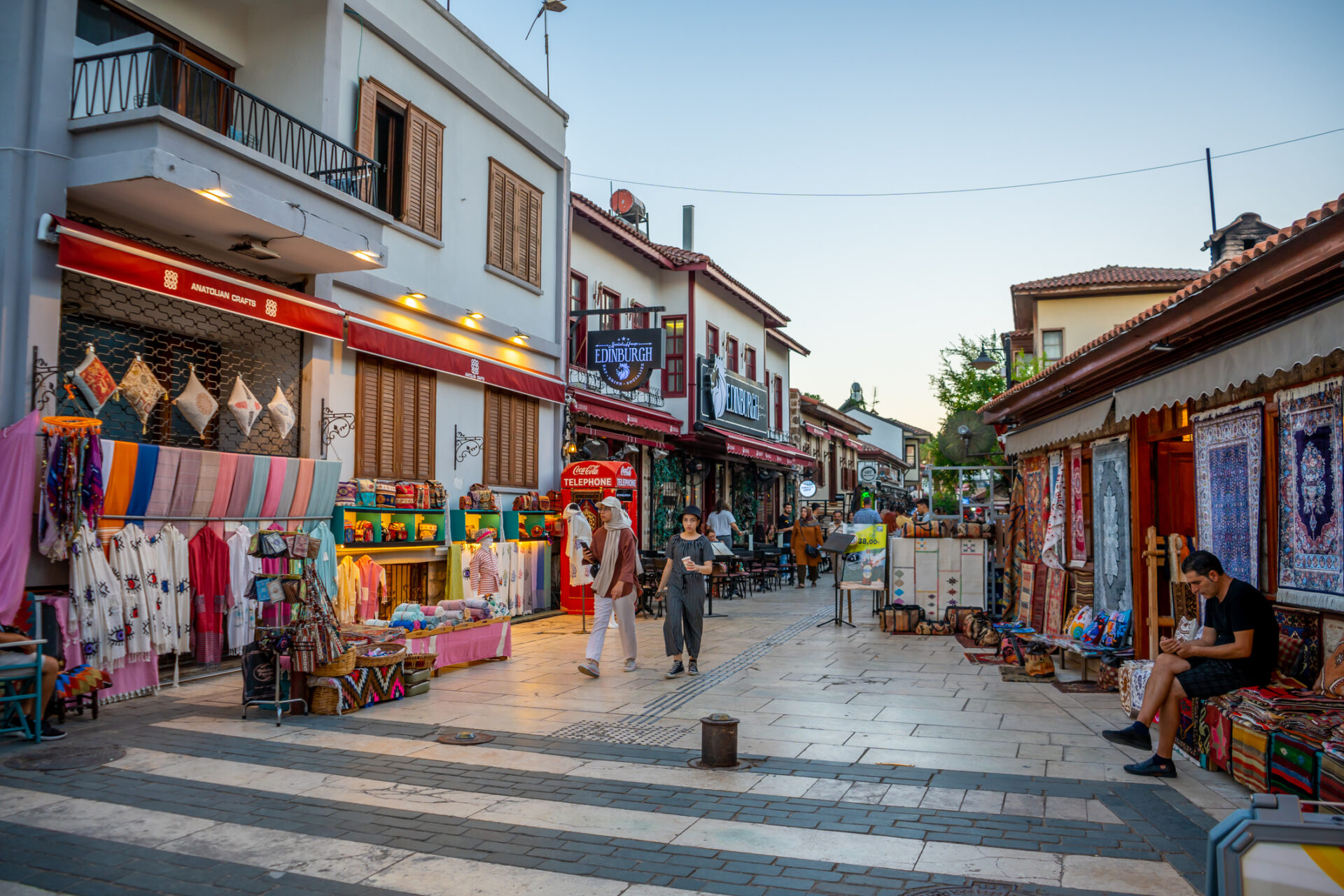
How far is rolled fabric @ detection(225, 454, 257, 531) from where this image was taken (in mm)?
9750

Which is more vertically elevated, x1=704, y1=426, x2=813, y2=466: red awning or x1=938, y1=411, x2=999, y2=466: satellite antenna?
x1=704, y1=426, x2=813, y2=466: red awning

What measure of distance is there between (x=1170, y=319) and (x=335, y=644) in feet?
23.5

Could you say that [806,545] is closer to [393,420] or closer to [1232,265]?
[393,420]

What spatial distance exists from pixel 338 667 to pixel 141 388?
3496 millimetres

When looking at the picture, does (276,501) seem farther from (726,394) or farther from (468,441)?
(726,394)

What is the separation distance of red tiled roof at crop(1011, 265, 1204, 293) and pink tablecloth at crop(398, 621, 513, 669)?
75.4ft

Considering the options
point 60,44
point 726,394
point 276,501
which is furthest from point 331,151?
point 726,394

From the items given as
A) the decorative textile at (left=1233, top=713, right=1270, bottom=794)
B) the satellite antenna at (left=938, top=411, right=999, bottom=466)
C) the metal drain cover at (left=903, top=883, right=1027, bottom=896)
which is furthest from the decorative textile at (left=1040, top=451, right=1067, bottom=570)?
the metal drain cover at (left=903, top=883, right=1027, bottom=896)

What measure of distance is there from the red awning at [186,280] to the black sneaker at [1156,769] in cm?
902

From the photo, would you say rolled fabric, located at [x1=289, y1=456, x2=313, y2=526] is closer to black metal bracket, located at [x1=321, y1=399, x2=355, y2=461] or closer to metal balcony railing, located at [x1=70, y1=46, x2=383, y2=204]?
black metal bracket, located at [x1=321, y1=399, x2=355, y2=461]

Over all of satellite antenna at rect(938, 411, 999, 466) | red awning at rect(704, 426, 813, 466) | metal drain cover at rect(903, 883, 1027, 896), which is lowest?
metal drain cover at rect(903, 883, 1027, 896)

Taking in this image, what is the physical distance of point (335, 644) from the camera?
7.96 m

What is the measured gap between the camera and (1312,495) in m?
6.27

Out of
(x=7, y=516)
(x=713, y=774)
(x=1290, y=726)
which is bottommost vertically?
(x=713, y=774)
